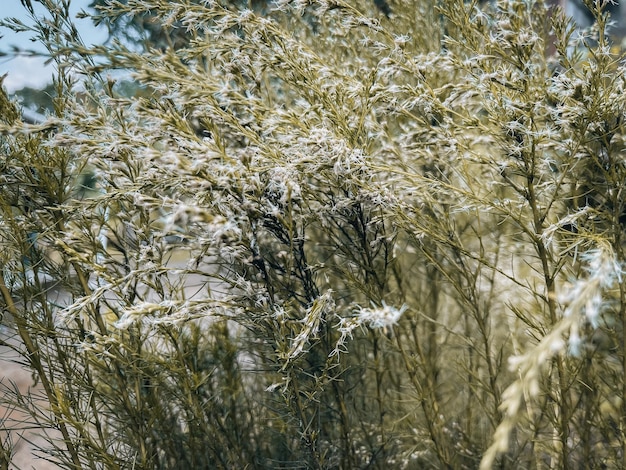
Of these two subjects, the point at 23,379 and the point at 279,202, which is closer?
the point at 279,202

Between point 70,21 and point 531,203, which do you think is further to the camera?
point 70,21

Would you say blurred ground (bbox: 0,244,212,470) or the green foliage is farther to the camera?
blurred ground (bbox: 0,244,212,470)

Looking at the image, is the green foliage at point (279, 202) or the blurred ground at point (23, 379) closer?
the green foliage at point (279, 202)

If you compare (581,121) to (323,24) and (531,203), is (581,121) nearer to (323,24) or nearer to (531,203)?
(531,203)

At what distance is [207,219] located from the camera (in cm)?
80

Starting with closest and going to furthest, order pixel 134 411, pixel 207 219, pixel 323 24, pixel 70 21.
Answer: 1. pixel 207 219
2. pixel 70 21
3. pixel 134 411
4. pixel 323 24

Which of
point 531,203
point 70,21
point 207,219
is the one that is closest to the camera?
point 207,219

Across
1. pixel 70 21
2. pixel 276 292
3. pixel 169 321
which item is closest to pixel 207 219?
pixel 169 321

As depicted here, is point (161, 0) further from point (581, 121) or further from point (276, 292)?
point (581, 121)

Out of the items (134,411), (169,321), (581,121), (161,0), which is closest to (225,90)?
(161,0)

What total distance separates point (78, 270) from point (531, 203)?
2.96 ft

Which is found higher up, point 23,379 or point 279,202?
point 23,379

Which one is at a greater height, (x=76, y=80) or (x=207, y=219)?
(x=76, y=80)

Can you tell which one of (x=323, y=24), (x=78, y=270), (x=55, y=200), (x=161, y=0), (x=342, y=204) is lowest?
A: (x=342, y=204)
